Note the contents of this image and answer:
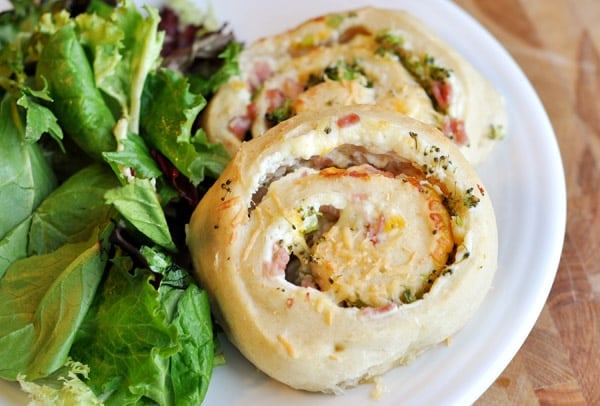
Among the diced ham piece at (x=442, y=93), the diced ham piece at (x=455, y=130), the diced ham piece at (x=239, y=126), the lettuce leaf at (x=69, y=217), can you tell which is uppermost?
the diced ham piece at (x=442, y=93)

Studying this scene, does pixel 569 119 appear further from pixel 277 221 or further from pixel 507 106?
pixel 277 221

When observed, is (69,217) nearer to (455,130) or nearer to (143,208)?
(143,208)

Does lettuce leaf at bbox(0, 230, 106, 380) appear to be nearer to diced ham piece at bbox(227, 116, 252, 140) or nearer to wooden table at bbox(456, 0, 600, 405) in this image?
diced ham piece at bbox(227, 116, 252, 140)

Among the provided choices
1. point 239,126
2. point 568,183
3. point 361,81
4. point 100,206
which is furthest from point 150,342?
point 568,183

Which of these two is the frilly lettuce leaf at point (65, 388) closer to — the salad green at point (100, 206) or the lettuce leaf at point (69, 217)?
the salad green at point (100, 206)

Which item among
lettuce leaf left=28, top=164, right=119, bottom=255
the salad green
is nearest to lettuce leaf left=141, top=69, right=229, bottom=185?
the salad green

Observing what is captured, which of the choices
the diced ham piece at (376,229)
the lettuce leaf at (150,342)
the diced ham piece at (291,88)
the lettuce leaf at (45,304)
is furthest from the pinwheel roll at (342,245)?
the diced ham piece at (291,88)
